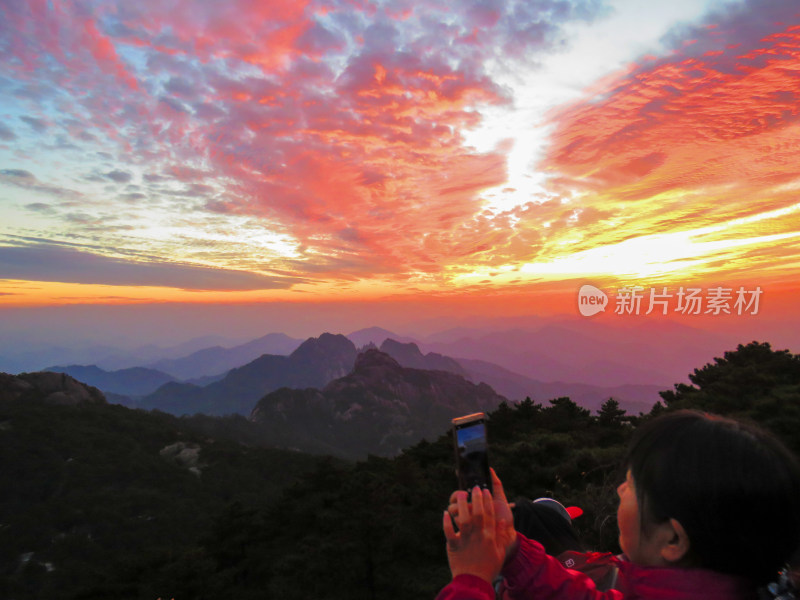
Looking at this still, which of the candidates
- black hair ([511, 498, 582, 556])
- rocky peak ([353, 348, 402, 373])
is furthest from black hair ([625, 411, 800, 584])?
rocky peak ([353, 348, 402, 373])

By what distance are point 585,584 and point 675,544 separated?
34cm

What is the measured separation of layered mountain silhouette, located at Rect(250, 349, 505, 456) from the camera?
117 meters

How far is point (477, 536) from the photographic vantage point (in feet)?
4.19

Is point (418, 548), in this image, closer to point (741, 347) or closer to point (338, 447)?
point (741, 347)

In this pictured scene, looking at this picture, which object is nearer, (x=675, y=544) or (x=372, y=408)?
(x=675, y=544)

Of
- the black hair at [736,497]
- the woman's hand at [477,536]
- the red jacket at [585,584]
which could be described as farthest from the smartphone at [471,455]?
the black hair at [736,497]

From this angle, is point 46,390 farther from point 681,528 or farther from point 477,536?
point 681,528

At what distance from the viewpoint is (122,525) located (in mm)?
39312

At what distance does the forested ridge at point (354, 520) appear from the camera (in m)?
11.8

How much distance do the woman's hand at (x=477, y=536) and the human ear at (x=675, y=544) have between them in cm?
52

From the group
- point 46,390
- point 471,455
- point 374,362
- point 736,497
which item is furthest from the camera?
point 374,362

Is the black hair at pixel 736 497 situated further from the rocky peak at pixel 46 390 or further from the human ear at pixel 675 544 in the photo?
the rocky peak at pixel 46 390

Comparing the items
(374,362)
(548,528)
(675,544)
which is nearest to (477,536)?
(675,544)

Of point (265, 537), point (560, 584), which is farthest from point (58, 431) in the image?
point (560, 584)
